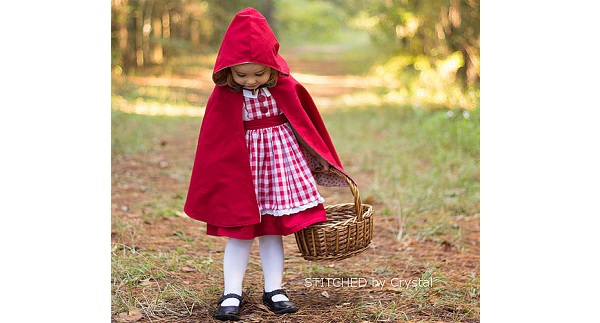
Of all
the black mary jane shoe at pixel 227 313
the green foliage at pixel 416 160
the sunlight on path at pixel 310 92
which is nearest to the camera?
the black mary jane shoe at pixel 227 313

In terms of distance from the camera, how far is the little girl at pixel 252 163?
2.76 m

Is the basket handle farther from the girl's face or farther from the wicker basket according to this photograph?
the girl's face

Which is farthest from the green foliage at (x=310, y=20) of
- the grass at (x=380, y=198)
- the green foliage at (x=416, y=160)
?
the green foliage at (x=416, y=160)

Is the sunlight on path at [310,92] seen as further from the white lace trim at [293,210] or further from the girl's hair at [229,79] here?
the white lace trim at [293,210]

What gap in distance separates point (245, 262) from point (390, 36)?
384 inches

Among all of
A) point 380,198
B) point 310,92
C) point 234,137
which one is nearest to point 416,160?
point 380,198

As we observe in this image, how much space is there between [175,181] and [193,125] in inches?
112

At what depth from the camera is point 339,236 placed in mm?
2748

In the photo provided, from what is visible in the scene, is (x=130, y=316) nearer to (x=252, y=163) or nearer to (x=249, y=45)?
(x=252, y=163)

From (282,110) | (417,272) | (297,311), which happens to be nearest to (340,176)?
(282,110)

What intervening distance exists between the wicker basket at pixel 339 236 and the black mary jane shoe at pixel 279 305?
0.22 metres

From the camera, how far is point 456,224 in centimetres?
426
